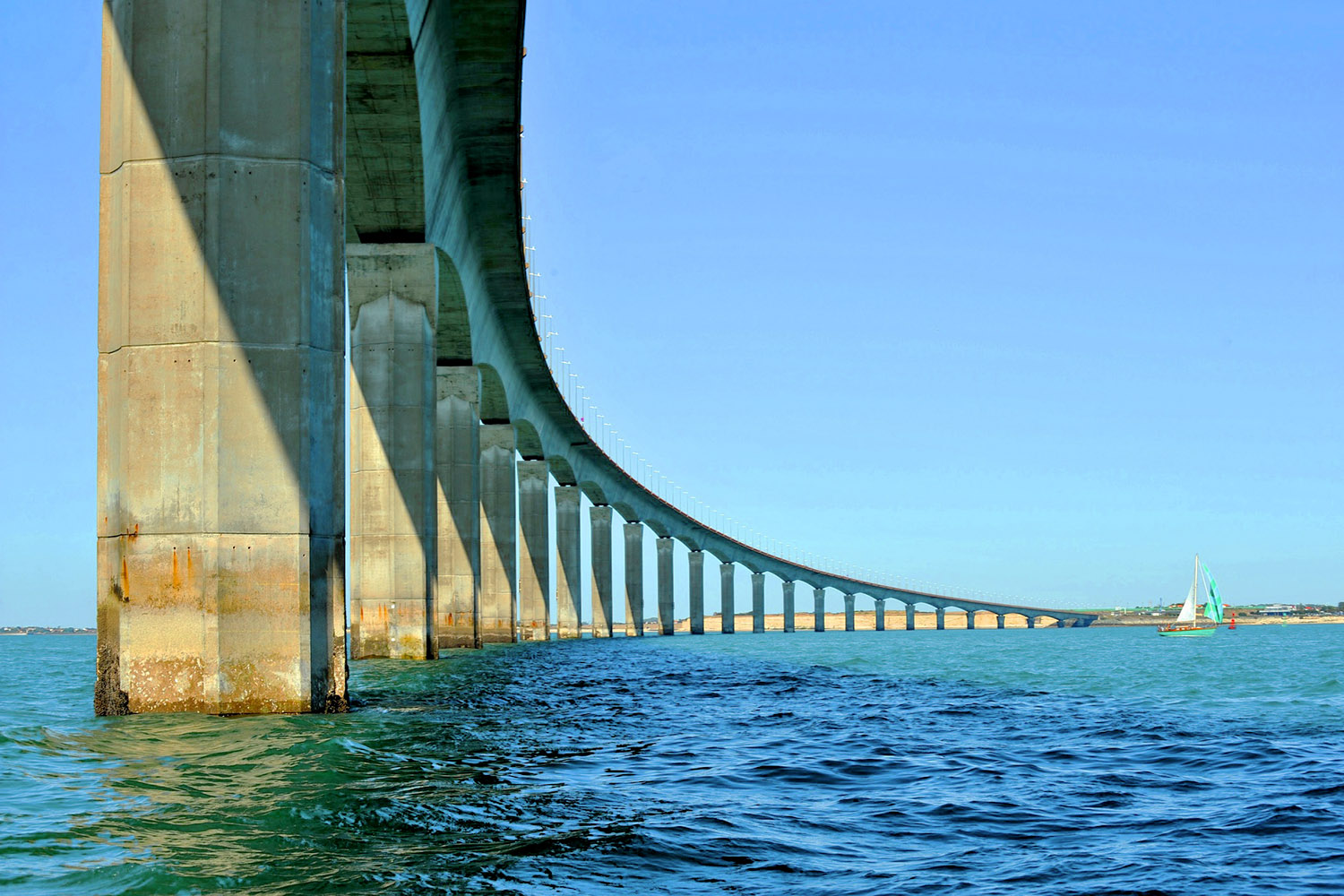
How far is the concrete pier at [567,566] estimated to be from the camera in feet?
250

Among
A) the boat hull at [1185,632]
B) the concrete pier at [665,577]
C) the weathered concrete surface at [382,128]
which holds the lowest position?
the boat hull at [1185,632]

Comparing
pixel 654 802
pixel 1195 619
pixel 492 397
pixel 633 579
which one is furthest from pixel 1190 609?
pixel 654 802

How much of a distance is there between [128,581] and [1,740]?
2.12m

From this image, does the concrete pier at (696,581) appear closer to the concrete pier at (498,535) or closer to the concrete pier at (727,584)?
the concrete pier at (727,584)

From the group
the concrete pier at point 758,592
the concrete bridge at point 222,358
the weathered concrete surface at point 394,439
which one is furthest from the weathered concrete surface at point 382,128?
the concrete pier at point 758,592

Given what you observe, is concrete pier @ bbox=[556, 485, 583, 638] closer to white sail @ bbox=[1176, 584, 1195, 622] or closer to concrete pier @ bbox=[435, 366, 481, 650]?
concrete pier @ bbox=[435, 366, 481, 650]

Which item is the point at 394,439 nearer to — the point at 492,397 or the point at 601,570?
the point at 492,397

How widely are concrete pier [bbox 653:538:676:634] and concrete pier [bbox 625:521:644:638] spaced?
744 centimetres

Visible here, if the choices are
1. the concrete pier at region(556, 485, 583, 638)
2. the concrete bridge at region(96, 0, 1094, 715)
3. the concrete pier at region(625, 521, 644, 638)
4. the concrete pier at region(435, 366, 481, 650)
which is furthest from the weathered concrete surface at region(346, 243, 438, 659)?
the concrete pier at region(625, 521, 644, 638)

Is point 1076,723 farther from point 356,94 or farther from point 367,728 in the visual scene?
point 356,94

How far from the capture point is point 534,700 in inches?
788

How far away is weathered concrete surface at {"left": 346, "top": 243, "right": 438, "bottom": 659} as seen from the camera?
102 ft

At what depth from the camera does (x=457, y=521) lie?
41.3 meters

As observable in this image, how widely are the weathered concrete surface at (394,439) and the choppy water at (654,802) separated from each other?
39.9 feet
